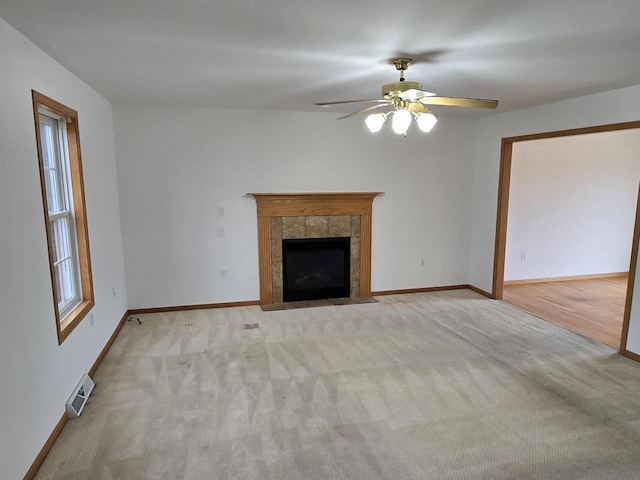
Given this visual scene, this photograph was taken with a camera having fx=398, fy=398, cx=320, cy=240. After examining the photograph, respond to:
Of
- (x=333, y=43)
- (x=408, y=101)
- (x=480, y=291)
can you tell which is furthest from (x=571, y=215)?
(x=333, y=43)

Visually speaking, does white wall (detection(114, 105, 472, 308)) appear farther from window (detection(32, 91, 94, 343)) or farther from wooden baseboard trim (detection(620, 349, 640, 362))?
wooden baseboard trim (detection(620, 349, 640, 362))

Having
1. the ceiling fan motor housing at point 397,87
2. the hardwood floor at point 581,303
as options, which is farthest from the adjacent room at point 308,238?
the hardwood floor at point 581,303

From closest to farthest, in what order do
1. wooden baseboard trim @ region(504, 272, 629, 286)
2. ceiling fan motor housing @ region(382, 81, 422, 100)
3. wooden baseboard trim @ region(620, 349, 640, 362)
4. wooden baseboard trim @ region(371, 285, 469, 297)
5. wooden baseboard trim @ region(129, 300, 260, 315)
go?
ceiling fan motor housing @ region(382, 81, 422, 100) < wooden baseboard trim @ region(620, 349, 640, 362) < wooden baseboard trim @ region(129, 300, 260, 315) < wooden baseboard trim @ region(371, 285, 469, 297) < wooden baseboard trim @ region(504, 272, 629, 286)

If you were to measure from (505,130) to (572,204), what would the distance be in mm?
2005

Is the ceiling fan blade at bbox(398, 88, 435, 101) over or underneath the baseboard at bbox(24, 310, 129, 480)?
over

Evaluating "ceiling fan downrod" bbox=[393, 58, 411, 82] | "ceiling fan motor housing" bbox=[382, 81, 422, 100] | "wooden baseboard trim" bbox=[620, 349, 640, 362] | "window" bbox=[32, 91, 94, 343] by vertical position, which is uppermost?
"ceiling fan downrod" bbox=[393, 58, 411, 82]

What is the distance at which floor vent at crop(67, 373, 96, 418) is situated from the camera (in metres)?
2.56

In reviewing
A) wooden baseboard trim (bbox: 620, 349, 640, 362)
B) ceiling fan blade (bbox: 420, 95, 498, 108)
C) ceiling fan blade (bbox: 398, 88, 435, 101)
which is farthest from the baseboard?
wooden baseboard trim (bbox: 620, 349, 640, 362)

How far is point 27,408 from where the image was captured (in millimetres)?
2061

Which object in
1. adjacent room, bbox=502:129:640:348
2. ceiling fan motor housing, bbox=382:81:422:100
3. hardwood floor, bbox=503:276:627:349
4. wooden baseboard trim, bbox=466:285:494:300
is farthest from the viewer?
adjacent room, bbox=502:129:640:348

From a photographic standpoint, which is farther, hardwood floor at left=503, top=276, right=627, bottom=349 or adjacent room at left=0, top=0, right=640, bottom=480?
hardwood floor at left=503, top=276, right=627, bottom=349

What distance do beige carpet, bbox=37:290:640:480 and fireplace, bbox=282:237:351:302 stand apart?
0.82m

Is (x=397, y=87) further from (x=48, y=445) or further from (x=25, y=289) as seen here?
(x=48, y=445)

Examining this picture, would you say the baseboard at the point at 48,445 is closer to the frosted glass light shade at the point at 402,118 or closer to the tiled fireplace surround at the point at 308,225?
the tiled fireplace surround at the point at 308,225
